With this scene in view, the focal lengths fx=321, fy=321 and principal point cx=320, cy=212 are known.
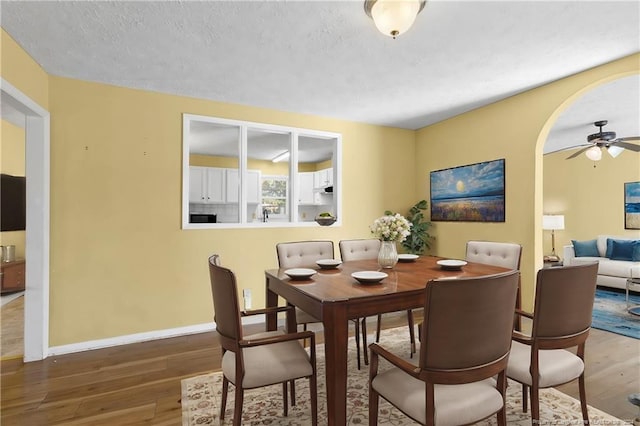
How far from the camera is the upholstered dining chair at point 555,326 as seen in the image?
156 cm

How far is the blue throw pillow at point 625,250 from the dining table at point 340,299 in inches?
178

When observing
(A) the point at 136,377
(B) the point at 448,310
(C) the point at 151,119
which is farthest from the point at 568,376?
(C) the point at 151,119

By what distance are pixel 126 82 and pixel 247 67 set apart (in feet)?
4.24

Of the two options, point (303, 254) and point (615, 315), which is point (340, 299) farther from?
point (615, 315)

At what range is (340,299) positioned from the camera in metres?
1.57

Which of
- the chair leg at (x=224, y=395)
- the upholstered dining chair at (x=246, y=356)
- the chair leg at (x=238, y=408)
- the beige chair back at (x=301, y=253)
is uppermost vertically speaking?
the beige chair back at (x=301, y=253)

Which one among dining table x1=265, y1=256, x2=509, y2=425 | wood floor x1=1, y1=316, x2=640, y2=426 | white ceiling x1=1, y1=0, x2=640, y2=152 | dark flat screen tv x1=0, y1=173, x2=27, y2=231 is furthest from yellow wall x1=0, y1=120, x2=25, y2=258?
dining table x1=265, y1=256, x2=509, y2=425

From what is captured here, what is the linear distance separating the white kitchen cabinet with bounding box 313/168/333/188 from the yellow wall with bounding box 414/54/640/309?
2551mm

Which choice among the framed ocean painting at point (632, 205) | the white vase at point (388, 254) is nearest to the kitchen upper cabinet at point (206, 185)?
the white vase at point (388, 254)

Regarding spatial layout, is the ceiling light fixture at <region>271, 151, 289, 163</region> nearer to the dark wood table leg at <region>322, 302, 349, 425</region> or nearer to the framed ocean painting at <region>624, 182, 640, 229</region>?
the dark wood table leg at <region>322, 302, 349, 425</region>

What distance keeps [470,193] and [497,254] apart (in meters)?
1.63

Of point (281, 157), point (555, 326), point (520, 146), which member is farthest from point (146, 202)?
point (520, 146)

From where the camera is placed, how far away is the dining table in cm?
153

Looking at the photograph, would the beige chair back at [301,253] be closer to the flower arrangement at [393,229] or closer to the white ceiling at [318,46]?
the flower arrangement at [393,229]
